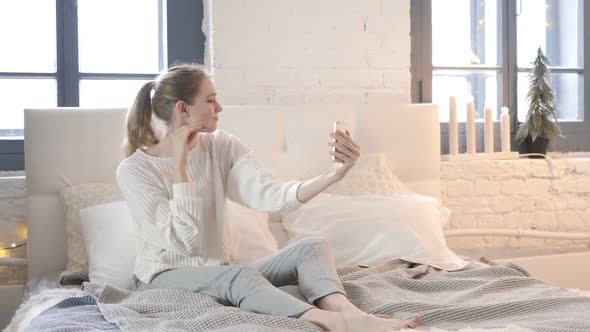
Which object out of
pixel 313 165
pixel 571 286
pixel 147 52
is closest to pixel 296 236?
pixel 313 165

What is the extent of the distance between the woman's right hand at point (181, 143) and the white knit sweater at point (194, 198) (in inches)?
3.2

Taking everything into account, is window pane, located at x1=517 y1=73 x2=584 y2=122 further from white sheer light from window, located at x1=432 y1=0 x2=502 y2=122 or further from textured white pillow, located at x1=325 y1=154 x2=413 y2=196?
textured white pillow, located at x1=325 y1=154 x2=413 y2=196

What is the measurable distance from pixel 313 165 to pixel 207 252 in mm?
967

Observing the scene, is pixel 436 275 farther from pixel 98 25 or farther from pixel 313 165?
pixel 98 25

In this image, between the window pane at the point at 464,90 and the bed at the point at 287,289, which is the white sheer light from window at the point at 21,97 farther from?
the window pane at the point at 464,90

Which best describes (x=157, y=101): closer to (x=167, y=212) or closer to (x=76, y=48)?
(x=167, y=212)

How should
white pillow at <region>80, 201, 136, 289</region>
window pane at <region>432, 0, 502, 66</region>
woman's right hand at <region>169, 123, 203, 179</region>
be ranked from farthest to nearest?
window pane at <region>432, 0, 502, 66</region> → white pillow at <region>80, 201, 136, 289</region> → woman's right hand at <region>169, 123, 203, 179</region>

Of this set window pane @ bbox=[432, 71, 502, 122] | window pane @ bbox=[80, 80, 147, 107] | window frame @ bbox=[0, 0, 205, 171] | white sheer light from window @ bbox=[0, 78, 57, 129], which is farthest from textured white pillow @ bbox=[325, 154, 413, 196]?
white sheer light from window @ bbox=[0, 78, 57, 129]

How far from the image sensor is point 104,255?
3.01 metres

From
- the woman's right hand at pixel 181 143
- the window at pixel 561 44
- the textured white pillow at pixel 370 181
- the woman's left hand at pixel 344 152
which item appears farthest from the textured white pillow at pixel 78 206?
the window at pixel 561 44

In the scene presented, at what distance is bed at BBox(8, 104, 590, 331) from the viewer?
2.20 m

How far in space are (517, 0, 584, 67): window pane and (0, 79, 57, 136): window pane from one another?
2.38 metres

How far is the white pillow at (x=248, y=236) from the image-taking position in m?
3.13

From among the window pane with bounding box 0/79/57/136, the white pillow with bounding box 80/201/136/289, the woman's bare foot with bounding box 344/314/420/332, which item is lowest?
the woman's bare foot with bounding box 344/314/420/332
